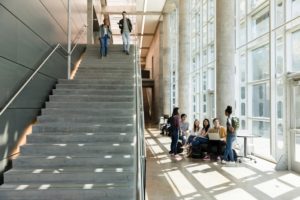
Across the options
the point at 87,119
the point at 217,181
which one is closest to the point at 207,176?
the point at 217,181

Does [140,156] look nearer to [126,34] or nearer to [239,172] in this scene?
[239,172]

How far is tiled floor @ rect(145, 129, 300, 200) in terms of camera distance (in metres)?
5.58

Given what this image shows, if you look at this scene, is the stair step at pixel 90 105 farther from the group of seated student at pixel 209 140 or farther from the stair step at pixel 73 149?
the group of seated student at pixel 209 140

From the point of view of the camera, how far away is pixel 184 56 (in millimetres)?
17344

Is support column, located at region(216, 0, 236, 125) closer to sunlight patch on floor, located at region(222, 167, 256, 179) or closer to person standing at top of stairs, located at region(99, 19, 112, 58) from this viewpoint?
sunlight patch on floor, located at region(222, 167, 256, 179)

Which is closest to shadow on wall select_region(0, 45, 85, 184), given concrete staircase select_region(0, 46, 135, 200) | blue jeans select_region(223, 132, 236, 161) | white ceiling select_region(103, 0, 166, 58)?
concrete staircase select_region(0, 46, 135, 200)

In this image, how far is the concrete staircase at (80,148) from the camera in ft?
14.6

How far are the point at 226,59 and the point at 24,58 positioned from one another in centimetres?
630

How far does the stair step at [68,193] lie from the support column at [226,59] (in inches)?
249

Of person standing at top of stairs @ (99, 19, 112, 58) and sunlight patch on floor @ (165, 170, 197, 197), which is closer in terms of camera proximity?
sunlight patch on floor @ (165, 170, 197, 197)

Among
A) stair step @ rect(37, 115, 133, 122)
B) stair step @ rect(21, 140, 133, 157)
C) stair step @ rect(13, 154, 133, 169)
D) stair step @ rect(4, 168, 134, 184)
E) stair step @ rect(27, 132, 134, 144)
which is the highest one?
stair step @ rect(37, 115, 133, 122)

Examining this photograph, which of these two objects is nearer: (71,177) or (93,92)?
(71,177)

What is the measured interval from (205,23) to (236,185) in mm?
10374

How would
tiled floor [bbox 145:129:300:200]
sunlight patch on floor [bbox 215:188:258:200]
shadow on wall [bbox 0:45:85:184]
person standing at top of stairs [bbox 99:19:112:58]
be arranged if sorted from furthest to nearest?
1. person standing at top of stairs [bbox 99:19:112:58]
2. tiled floor [bbox 145:129:300:200]
3. sunlight patch on floor [bbox 215:188:258:200]
4. shadow on wall [bbox 0:45:85:184]
